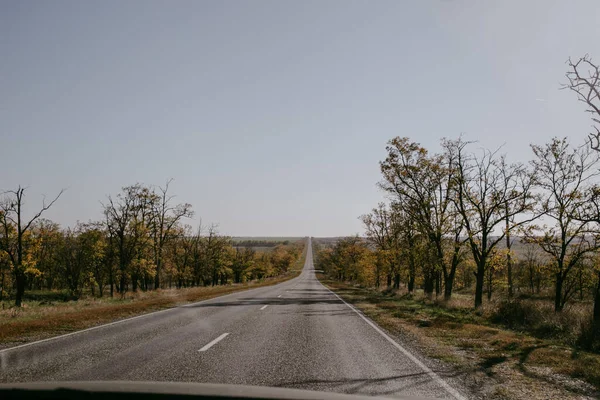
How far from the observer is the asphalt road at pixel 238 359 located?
5.80m

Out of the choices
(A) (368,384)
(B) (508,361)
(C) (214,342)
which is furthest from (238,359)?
(B) (508,361)

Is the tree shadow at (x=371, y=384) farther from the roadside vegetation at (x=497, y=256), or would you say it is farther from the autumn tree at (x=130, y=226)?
the autumn tree at (x=130, y=226)

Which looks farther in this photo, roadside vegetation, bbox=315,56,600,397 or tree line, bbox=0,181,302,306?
tree line, bbox=0,181,302,306

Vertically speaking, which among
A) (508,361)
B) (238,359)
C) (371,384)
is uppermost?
(371,384)

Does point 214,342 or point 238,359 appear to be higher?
point 238,359

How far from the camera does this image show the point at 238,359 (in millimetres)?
7234

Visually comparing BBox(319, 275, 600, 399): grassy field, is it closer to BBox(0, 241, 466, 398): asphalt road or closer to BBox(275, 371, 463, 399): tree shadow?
BBox(0, 241, 466, 398): asphalt road

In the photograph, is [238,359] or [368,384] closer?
[368,384]

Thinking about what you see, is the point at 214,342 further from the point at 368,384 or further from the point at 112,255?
the point at 112,255

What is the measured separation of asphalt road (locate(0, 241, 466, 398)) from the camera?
5.80 m

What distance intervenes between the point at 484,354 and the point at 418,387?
3.80 metres

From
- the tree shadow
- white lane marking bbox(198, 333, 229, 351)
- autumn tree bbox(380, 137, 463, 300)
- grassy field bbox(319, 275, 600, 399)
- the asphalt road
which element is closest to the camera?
the tree shadow

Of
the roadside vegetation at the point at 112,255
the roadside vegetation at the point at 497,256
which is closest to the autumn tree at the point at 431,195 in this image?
the roadside vegetation at the point at 497,256

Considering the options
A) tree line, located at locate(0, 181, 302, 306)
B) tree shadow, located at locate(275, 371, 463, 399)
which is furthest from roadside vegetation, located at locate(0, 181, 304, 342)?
tree shadow, located at locate(275, 371, 463, 399)
